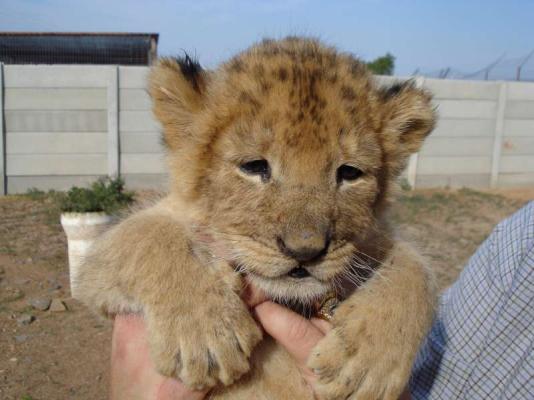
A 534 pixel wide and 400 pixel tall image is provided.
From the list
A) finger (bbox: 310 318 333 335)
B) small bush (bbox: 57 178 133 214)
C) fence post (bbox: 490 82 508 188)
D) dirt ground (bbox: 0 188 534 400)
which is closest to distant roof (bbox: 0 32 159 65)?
dirt ground (bbox: 0 188 534 400)

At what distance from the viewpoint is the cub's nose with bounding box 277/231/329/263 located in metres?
1.68

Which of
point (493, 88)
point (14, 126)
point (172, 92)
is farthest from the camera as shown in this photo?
point (493, 88)

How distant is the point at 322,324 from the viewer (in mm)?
2016

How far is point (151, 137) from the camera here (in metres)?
11.2

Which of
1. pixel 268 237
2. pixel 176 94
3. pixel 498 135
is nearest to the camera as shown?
pixel 268 237

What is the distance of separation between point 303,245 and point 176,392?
0.65 meters

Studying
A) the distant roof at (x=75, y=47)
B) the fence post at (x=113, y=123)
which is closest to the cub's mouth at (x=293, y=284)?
the fence post at (x=113, y=123)

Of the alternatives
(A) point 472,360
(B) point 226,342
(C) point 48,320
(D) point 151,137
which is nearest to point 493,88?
(D) point 151,137

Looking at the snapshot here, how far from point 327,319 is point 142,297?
680 millimetres

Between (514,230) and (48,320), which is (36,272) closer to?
(48,320)

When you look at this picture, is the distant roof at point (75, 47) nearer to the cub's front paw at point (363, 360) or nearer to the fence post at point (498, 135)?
the fence post at point (498, 135)

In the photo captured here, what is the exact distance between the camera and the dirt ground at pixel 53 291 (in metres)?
4.68

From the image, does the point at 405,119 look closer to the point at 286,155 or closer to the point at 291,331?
the point at 286,155

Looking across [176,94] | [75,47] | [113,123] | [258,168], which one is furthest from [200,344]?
[75,47]
